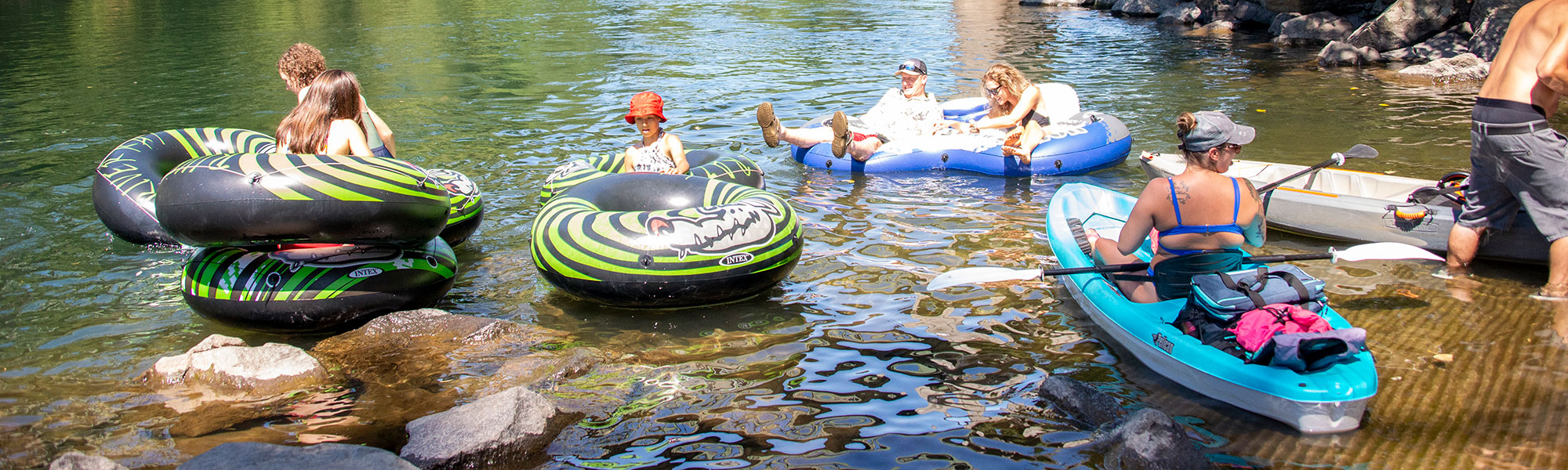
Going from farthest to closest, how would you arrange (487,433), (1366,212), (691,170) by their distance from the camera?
(691,170)
(1366,212)
(487,433)

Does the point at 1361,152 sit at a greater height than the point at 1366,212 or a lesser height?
greater

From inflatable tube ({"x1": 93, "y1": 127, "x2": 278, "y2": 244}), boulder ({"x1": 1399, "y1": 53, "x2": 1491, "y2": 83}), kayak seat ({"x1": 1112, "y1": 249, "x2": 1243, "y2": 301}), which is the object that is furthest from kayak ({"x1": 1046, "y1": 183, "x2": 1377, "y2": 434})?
boulder ({"x1": 1399, "y1": 53, "x2": 1491, "y2": 83})

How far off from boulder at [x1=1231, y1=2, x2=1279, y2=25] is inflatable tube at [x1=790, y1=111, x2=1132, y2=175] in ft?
47.2

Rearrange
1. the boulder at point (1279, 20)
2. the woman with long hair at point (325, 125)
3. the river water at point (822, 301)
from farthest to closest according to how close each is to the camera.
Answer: the boulder at point (1279, 20), the woman with long hair at point (325, 125), the river water at point (822, 301)

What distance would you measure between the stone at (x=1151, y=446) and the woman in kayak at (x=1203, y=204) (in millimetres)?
1047

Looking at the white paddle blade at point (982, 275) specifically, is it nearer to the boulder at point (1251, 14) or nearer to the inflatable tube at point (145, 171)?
the inflatable tube at point (145, 171)

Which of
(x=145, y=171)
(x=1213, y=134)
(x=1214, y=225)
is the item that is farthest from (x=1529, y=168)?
(x=145, y=171)

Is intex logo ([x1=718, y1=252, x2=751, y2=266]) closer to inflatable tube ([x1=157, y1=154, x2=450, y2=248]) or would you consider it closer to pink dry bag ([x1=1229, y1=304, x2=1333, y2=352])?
inflatable tube ([x1=157, y1=154, x2=450, y2=248])

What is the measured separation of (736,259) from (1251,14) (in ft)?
66.4

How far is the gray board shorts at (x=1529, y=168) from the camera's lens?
17.2ft

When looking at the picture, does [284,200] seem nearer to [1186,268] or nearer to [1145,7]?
[1186,268]

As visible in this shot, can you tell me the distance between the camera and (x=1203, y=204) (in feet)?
14.7

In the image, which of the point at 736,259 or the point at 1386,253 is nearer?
the point at 1386,253

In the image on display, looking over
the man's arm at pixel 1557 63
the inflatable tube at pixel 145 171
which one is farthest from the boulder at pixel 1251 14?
the inflatable tube at pixel 145 171
